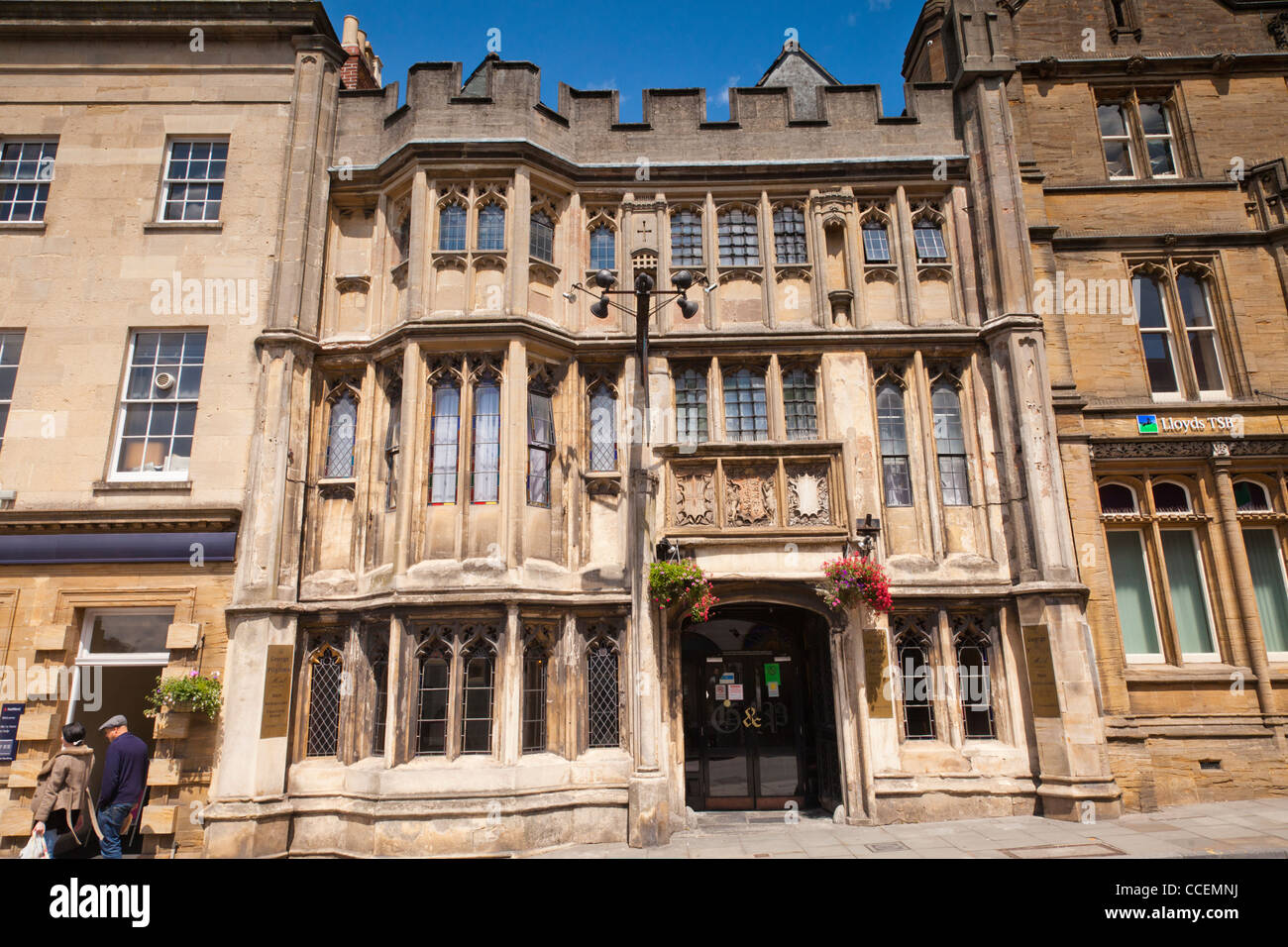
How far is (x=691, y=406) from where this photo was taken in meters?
12.4

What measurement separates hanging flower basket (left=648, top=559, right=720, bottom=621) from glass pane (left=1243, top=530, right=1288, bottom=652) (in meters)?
9.46

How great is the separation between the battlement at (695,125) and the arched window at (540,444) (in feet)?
14.4

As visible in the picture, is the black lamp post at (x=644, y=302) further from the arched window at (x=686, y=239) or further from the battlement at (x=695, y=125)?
the battlement at (x=695, y=125)

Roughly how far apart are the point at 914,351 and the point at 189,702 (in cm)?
1234

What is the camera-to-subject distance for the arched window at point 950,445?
12.1 metres

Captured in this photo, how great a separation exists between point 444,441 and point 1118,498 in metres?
11.3

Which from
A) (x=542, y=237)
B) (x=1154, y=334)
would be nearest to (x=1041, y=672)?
(x=1154, y=334)

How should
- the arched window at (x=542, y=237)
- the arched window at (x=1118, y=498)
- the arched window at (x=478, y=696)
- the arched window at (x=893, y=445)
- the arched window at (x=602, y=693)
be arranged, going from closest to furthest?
the arched window at (x=478, y=696) → the arched window at (x=602, y=693) → the arched window at (x=893, y=445) → the arched window at (x=542, y=237) → the arched window at (x=1118, y=498)

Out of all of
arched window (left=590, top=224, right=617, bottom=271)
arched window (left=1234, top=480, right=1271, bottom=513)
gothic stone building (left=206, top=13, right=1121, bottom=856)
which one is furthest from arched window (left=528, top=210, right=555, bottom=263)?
arched window (left=1234, top=480, right=1271, bottom=513)

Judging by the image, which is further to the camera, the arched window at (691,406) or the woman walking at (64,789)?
the arched window at (691,406)

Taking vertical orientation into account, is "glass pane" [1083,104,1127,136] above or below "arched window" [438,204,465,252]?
above

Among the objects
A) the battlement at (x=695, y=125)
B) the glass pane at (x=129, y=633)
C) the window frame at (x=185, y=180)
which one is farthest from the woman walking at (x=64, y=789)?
the battlement at (x=695, y=125)

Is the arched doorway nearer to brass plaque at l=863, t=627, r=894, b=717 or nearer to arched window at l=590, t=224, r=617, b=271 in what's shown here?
brass plaque at l=863, t=627, r=894, b=717

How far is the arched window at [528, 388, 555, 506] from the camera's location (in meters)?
11.6
